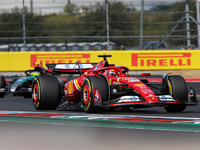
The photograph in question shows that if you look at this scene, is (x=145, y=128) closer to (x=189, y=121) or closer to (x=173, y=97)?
(x=189, y=121)

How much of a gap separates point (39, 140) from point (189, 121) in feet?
9.18

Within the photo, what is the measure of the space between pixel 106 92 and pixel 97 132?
242cm

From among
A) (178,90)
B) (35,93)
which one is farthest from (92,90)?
(35,93)

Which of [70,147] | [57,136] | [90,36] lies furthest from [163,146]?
[90,36]

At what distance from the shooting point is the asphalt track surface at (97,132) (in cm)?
590

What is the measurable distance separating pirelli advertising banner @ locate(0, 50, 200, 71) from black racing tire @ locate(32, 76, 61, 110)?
→ 12.6 meters

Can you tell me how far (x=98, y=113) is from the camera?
31.2 ft

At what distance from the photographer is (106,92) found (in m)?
9.34

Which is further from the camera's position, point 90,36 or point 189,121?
point 90,36

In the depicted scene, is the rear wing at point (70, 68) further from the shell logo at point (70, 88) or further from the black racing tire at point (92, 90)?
the black racing tire at point (92, 90)

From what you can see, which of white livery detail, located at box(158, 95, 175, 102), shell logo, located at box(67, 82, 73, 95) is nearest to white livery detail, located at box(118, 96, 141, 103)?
white livery detail, located at box(158, 95, 175, 102)

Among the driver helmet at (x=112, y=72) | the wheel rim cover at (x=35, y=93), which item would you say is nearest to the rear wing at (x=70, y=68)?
the wheel rim cover at (x=35, y=93)

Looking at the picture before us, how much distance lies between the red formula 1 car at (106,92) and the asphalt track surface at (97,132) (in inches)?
13.6

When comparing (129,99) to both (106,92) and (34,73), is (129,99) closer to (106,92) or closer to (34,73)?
(106,92)
